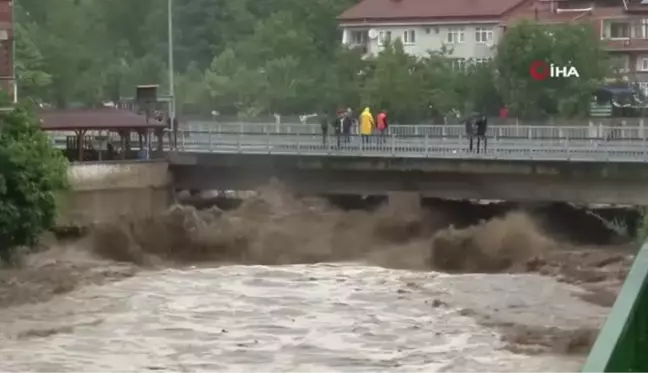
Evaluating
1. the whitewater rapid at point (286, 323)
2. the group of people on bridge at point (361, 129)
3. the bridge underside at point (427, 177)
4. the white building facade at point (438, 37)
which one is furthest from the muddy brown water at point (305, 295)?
the white building facade at point (438, 37)

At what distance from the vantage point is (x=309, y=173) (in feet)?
154

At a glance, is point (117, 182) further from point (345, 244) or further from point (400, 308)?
point (400, 308)

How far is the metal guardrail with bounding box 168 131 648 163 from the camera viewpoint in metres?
41.0

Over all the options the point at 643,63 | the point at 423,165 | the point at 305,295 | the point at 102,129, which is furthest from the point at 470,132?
the point at 643,63

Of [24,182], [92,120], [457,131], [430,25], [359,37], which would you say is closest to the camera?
[24,182]

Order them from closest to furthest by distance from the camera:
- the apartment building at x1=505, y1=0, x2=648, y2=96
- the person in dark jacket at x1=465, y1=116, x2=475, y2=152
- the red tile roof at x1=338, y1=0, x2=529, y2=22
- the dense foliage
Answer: the person in dark jacket at x1=465, y1=116, x2=475, y2=152 < the dense foliage < the apartment building at x1=505, y1=0, x2=648, y2=96 < the red tile roof at x1=338, y1=0, x2=529, y2=22

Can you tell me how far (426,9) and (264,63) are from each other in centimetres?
1060

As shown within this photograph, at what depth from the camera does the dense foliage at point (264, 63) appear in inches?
2349

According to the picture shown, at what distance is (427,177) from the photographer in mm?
44812

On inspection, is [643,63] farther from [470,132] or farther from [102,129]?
[102,129]

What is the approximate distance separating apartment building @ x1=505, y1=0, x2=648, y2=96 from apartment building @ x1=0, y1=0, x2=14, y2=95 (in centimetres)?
2902

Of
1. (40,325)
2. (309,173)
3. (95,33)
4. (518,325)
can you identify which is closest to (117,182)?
(309,173)

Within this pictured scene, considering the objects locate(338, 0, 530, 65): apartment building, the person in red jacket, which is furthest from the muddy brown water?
locate(338, 0, 530, 65): apartment building

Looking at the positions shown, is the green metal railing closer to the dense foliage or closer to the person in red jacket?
the person in red jacket
